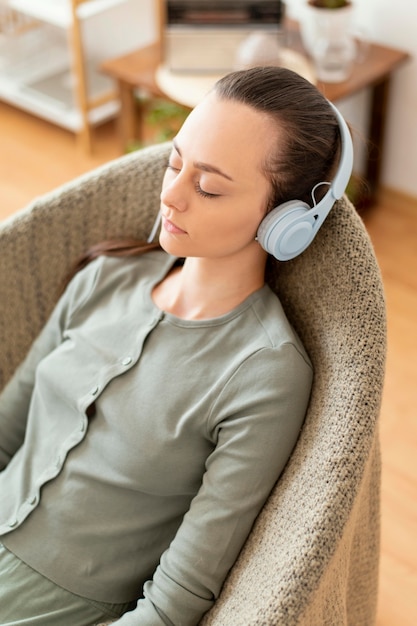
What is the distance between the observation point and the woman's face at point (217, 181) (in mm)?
1112

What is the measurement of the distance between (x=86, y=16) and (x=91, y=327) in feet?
5.96

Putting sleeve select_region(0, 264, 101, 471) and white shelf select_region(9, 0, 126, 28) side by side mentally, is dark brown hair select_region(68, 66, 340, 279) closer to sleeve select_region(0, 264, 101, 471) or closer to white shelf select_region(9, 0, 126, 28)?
sleeve select_region(0, 264, 101, 471)

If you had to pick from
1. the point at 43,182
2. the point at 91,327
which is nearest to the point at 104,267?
the point at 91,327

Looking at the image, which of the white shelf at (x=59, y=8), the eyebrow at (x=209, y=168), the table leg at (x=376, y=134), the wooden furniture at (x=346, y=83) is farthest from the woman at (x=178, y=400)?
the white shelf at (x=59, y=8)

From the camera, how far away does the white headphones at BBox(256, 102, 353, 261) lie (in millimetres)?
1128

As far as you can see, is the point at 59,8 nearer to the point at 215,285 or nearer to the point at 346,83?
the point at 346,83

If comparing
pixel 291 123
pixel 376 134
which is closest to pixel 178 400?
Answer: pixel 291 123

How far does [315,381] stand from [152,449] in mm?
242

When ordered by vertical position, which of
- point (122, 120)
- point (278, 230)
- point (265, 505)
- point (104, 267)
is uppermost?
point (278, 230)

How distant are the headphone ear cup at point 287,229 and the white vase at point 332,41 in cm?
137

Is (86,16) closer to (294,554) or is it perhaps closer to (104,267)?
(104,267)

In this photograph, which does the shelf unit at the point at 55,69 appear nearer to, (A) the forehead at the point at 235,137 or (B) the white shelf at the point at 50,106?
(B) the white shelf at the point at 50,106

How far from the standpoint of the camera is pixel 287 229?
3.70 ft

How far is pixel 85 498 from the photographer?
1235 mm
